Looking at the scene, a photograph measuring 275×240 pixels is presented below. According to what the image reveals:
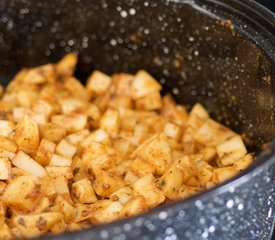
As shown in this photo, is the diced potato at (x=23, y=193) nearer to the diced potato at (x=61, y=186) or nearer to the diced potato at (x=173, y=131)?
the diced potato at (x=61, y=186)

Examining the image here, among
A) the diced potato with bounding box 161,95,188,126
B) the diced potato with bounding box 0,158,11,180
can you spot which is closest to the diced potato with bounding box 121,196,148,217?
the diced potato with bounding box 0,158,11,180

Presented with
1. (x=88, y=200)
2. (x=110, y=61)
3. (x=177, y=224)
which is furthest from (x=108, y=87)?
(x=177, y=224)

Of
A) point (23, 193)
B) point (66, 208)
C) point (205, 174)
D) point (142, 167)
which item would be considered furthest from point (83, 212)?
point (205, 174)

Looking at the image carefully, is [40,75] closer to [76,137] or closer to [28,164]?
[76,137]

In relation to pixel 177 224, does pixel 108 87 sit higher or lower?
lower

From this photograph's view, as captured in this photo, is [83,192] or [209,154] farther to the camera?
[209,154]

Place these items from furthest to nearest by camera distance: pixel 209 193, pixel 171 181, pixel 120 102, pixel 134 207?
pixel 120 102, pixel 171 181, pixel 134 207, pixel 209 193

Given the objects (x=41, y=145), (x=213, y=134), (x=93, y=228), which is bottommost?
(x=41, y=145)

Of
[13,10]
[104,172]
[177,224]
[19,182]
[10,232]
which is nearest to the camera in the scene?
[177,224]

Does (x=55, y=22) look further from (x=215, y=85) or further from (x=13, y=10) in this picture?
(x=215, y=85)
